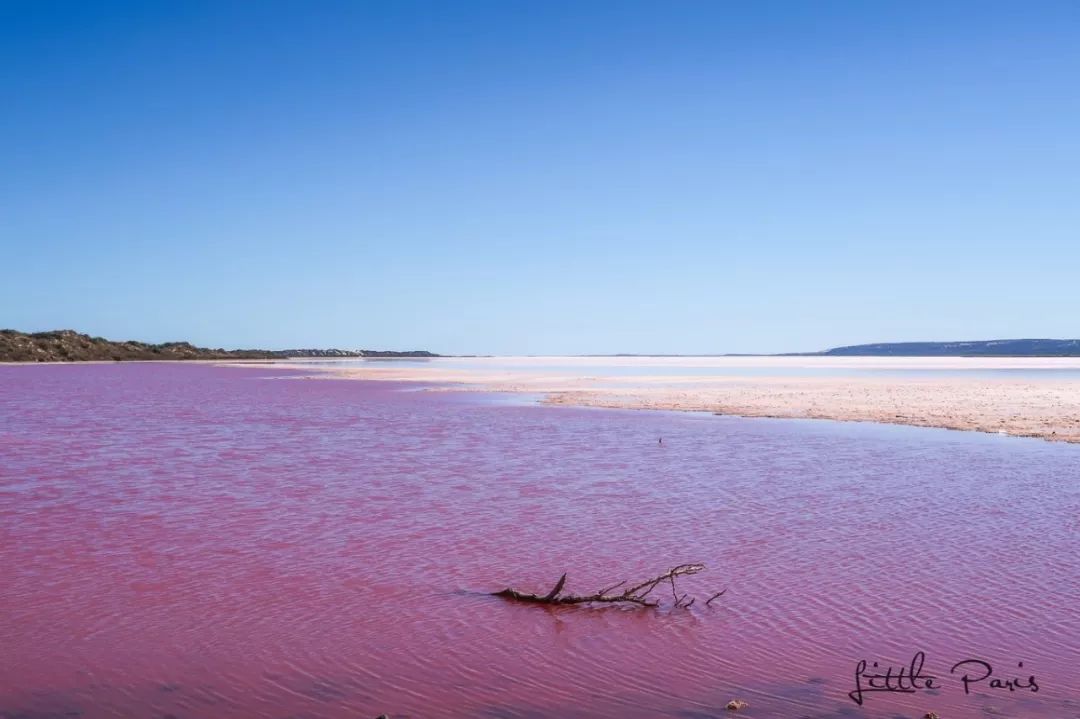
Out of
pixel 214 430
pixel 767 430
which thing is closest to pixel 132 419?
pixel 214 430

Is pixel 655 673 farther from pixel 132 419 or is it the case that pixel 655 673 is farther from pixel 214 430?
pixel 132 419

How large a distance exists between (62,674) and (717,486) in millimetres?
11681

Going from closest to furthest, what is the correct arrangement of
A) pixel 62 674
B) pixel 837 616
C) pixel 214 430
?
1. pixel 62 674
2. pixel 837 616
3. pixel 214 430

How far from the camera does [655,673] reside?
7039 mm

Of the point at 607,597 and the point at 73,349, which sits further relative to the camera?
the point at 73,349

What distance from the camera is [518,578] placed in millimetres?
9844

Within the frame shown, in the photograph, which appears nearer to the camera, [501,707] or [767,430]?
[501,707]
